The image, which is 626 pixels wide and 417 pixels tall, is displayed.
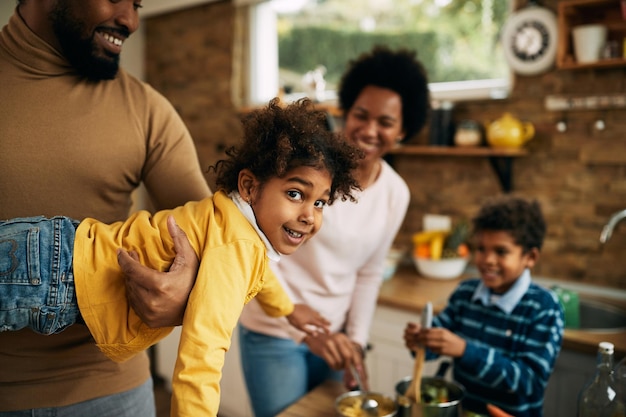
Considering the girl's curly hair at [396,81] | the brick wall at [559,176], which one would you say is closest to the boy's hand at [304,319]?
the girl's curly hair at [396,81]

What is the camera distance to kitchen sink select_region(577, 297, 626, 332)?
2133 millimetres

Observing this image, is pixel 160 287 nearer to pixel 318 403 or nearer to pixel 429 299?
pixel 318 403

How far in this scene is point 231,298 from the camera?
875 mm

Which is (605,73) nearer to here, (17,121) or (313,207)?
(313,207)

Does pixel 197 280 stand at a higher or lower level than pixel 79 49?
lower

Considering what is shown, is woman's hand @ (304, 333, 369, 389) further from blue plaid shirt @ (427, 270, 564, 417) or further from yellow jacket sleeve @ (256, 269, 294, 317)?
blue plaid shirt @ (427, 270, 564, 417)

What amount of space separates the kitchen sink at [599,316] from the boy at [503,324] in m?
0.70

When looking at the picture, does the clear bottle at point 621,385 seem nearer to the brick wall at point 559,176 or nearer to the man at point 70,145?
the man at point 70,145

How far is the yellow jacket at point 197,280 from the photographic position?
0.82 meters

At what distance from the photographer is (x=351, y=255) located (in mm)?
1628

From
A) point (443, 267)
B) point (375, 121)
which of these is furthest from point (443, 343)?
point (443, 267)

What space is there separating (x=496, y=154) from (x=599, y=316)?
0.80 metres

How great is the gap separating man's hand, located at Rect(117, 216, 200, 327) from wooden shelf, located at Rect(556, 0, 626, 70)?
1.93m

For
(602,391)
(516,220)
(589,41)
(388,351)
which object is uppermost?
(589,41)
